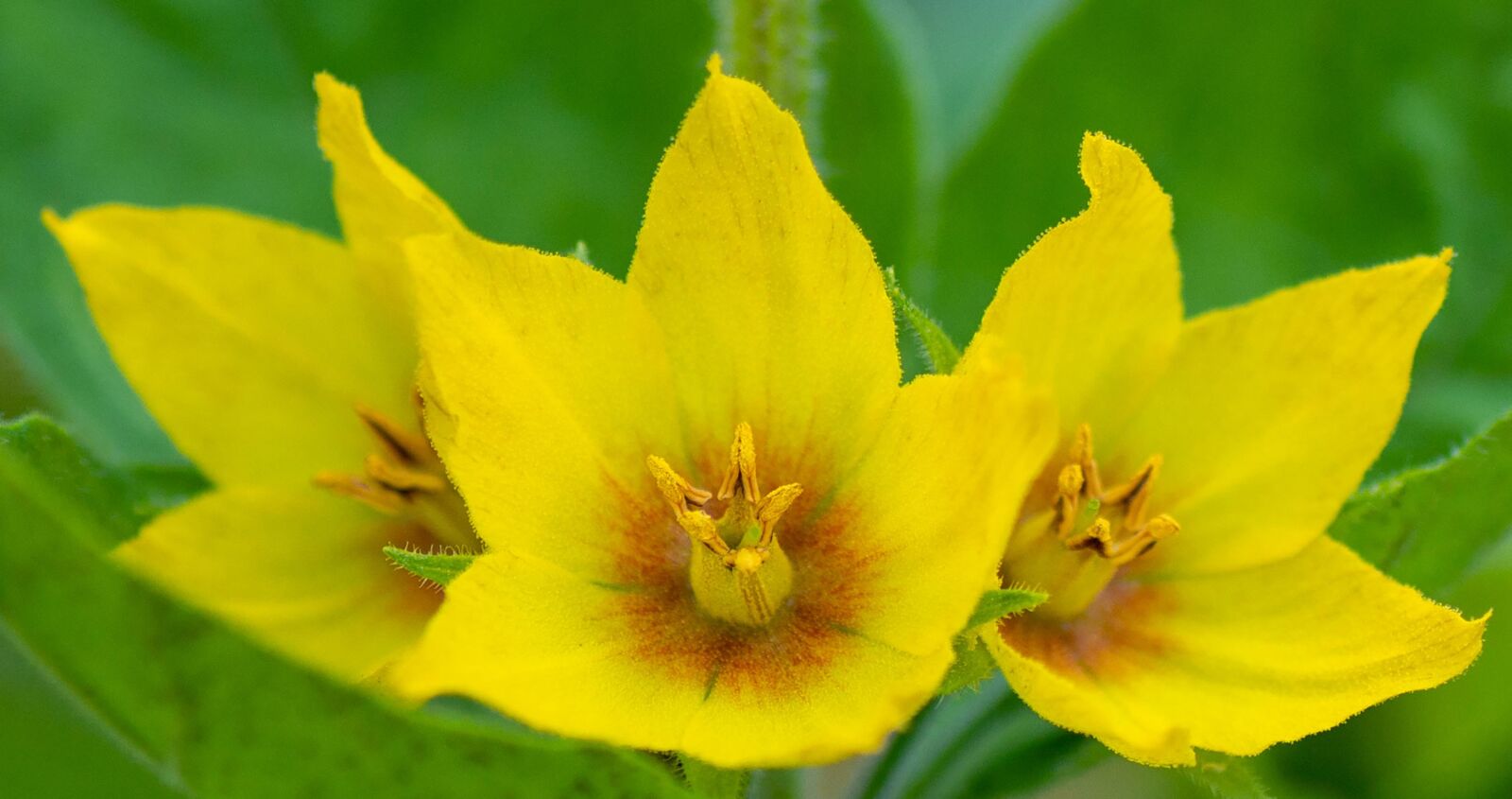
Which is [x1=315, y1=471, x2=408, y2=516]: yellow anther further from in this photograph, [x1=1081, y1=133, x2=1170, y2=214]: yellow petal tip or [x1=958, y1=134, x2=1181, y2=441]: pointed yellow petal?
[x1=1081, y1=133, x2=1170, y2=214]: yellow petal tip

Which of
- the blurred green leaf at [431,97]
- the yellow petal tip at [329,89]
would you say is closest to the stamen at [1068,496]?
the yellow petal tip at [329,89]

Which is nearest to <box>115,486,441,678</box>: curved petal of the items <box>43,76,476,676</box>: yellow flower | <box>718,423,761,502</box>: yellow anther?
<box>43,76,476,676</box>: yellow flower

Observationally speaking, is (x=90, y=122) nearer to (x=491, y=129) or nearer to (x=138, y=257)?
(x=491, y=129)

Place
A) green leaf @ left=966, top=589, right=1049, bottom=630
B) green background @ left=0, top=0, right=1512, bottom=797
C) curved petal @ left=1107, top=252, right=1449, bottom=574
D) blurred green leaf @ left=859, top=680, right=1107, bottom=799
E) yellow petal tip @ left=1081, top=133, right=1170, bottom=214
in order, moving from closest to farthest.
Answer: green leaf @ left=966, top=589, right=1049, bottom=630
yellow petal tip @ left=1081, top=133, right=1170, bottom=214
curved petal @ left=1107, top=252, right=1449, bottom=574
blurred green leaf @ left=859, top=680, right=1107, bottom=799
green background @ left=0, top=0, right=1512, bottom=797

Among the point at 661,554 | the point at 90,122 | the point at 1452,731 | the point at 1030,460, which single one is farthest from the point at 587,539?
the point at 1452,731

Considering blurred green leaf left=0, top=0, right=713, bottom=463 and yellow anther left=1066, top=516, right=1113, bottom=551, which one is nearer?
yellow anther left=1066, top=516, right=1113, bottom=551

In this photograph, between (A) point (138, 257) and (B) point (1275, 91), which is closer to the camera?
(A) point (138, 257)

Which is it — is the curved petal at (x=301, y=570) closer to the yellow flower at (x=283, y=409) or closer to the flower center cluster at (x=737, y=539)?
the yellow flower at (x=283, y=409)
